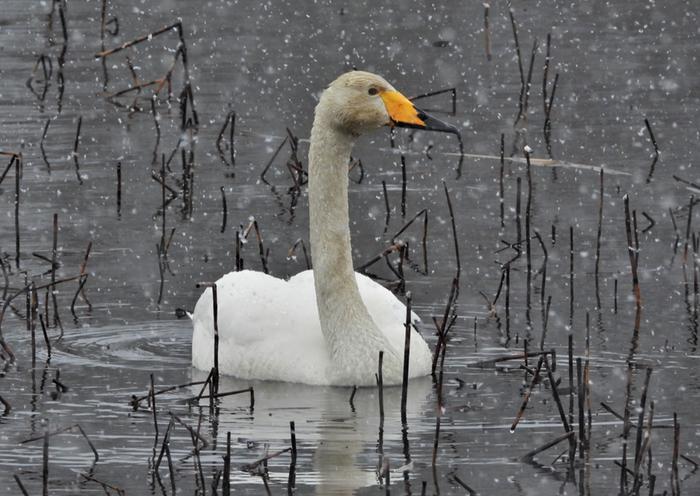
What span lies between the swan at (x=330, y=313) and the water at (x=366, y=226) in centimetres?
14

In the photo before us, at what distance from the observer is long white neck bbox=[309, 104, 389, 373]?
33.0 ft

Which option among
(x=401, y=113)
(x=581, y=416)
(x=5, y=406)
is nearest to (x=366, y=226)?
(x=401, y=113)

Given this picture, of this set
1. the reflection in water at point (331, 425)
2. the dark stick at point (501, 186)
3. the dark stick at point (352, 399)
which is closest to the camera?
the reflection in water at point (331, 425)

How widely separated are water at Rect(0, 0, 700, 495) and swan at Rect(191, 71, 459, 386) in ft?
0.45

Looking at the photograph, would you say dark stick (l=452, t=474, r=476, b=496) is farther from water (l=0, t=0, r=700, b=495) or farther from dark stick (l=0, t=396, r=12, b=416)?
dark stick (l=0, t=396, r=12, b=416)

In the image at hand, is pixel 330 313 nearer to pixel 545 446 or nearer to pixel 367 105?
pixel 367 105

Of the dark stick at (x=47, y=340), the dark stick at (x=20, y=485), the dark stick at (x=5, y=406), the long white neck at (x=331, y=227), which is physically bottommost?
the dark stick at (x=20, y=485)

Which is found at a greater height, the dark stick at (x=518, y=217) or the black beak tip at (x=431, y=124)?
the black beak tip at (x=431, y=124)

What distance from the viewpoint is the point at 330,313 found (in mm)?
10000

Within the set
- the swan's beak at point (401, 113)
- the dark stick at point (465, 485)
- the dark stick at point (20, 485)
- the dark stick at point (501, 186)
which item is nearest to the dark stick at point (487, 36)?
the dark stick at point (501, 186)

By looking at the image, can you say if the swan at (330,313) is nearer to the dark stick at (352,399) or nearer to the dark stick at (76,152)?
the dark stick at (352,399)

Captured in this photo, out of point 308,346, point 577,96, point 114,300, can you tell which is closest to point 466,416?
point 308,346

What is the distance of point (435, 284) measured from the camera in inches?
461

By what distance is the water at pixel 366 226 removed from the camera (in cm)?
841
